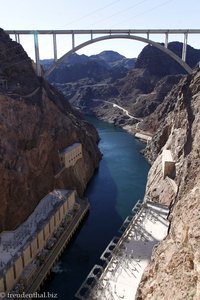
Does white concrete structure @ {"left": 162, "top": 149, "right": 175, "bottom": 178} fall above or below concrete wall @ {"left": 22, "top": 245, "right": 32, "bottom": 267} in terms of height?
above

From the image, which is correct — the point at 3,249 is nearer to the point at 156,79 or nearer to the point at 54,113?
the point at 54,113

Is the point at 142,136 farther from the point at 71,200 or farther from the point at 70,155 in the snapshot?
the point at 71,200

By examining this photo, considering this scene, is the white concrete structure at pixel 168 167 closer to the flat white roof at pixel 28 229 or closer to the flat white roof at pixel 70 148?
the flat white roof at pixel 28 229

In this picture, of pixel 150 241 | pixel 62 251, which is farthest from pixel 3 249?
pixel 150 241

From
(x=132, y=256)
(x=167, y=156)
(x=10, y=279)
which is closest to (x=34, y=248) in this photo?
(x=10, y=279)

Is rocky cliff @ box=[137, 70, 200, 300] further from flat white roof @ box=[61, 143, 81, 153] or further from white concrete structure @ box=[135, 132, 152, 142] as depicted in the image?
white concrete structure @ box=[135, 132, 152, 142]

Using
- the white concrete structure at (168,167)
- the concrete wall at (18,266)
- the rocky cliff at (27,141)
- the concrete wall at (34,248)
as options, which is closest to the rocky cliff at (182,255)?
the white concrete structure at (168,167)

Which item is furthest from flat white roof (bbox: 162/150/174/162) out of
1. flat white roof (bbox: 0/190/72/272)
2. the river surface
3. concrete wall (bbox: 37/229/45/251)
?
concrete wall (bbox: 37/229/45/251)
